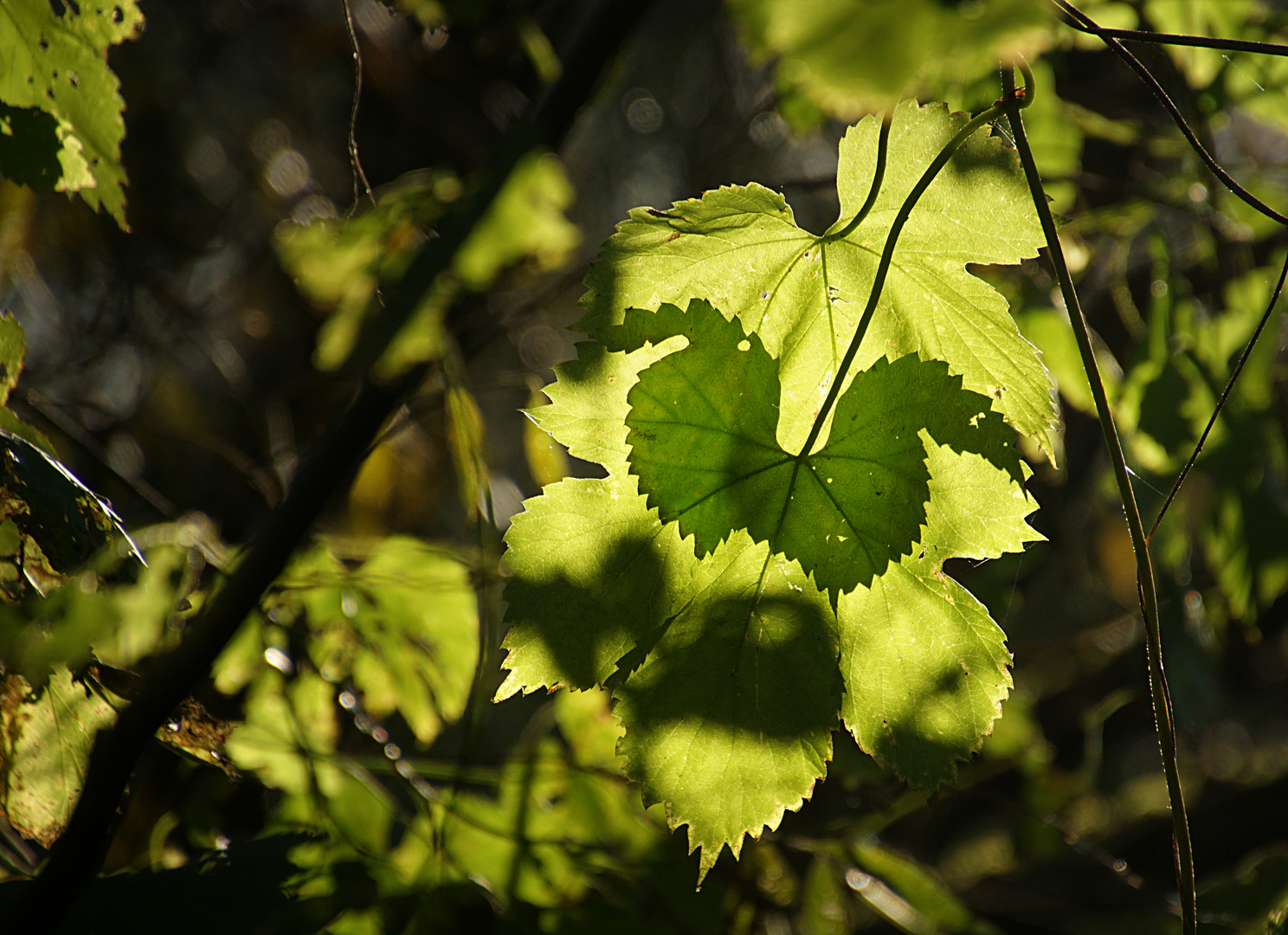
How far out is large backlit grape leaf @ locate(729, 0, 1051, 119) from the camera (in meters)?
0.28

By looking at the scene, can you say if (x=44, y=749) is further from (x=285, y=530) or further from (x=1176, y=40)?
(x=1176, y=40)

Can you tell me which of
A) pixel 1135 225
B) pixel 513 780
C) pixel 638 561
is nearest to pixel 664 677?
pixel 638 561

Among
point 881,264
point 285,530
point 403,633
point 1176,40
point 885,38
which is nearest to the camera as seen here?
point 885,38

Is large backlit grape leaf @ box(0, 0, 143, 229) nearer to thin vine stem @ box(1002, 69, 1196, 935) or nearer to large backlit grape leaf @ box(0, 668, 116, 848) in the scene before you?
large backlit grape leaf @ box(0, 668, 116, 848)

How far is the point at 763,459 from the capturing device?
0.60 meters

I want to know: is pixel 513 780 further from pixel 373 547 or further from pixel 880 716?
pixel 880 716

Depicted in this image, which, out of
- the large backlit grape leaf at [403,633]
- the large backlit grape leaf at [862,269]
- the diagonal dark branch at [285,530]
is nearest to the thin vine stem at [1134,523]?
the large backlit grape leaf at [862,269]

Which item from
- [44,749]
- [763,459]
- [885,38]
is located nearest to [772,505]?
[763,459]

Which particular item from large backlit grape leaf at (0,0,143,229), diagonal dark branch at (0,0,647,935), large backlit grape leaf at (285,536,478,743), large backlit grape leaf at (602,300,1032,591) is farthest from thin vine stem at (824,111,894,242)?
large backlit grape leaf at (285,536,478,743)

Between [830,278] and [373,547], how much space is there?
0.91 metres

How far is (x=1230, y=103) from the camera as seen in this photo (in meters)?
1.36

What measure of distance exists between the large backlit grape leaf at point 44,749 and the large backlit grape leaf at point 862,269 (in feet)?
1.68

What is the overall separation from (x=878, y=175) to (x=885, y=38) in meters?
0.30

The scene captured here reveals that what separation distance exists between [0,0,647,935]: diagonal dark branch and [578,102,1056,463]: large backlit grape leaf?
0.44ft
